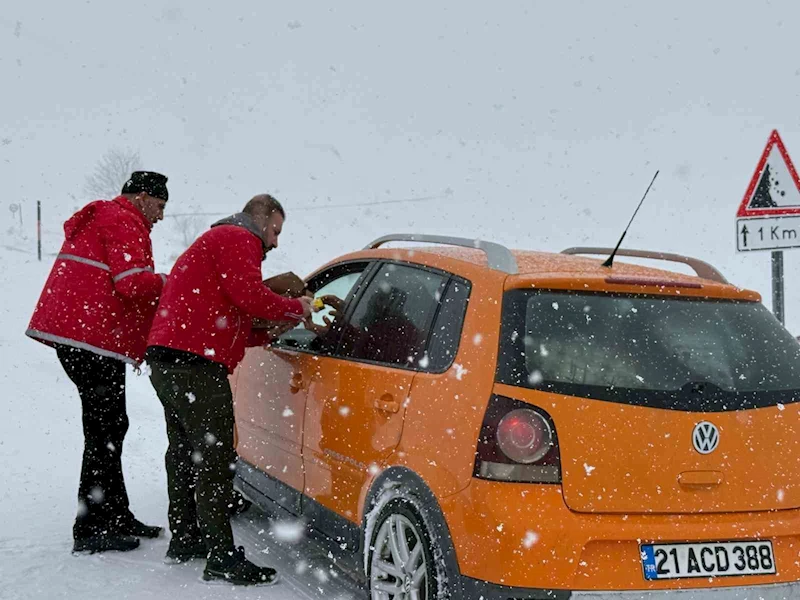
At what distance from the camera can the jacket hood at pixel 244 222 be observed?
4438mm

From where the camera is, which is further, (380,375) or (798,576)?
(380,375)

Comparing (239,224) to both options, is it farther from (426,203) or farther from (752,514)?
(426,203)

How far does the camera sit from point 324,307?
465cm

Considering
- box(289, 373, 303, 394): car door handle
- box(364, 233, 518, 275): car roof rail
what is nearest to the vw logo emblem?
box(364, 233, 518, 275): car roof rail

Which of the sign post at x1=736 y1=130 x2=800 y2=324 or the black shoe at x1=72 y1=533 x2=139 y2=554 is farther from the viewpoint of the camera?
the sign post at x1=736 y1=130 x2=800 y2=324

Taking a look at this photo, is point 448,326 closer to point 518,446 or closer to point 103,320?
point 518,446

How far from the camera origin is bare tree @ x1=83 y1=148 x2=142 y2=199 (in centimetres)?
6700

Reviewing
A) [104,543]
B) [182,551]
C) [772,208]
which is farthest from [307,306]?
[772,208]

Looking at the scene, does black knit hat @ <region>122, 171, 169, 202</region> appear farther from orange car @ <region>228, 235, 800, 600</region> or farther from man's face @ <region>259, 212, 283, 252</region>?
orange car @ <region>228, 235, 800, 600</region>

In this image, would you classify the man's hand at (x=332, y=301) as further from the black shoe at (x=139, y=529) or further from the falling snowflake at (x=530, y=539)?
the falling snowflake at (x=530, y=539)

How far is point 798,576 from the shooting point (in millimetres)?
2936

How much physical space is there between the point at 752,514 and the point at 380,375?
57.7 inches

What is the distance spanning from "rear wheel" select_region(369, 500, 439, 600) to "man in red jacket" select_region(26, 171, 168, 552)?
6.49 ft

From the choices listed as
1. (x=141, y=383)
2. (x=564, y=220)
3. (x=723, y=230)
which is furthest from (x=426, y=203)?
(x=141, y=383)
